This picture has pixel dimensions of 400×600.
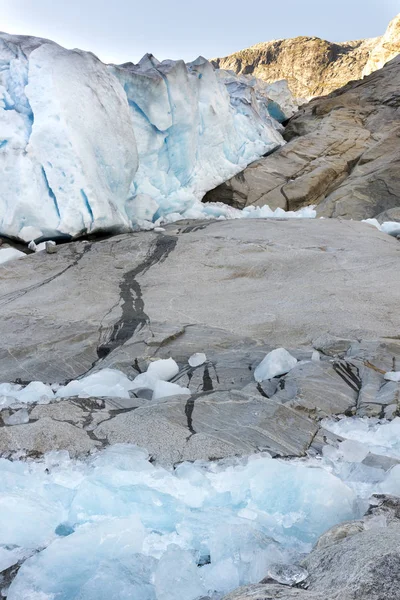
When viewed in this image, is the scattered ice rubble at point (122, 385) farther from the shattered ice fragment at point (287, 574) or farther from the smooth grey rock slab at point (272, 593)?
the smooth grey rock slab at point (272, 593)

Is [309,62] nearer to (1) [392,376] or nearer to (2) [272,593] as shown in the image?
(1) [392,376]

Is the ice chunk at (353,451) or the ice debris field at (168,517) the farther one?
the ice chunk at (353,451)

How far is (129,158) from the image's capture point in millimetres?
7598

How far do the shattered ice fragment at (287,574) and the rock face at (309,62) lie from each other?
28949 millimetres

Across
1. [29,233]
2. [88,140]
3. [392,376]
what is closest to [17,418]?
[392,376]

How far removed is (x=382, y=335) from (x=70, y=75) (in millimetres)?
5522

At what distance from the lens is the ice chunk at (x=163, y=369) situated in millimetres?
3602

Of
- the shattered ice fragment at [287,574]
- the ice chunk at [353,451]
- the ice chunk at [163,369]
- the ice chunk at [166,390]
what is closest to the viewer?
the shattered ice fragment at [287,574]

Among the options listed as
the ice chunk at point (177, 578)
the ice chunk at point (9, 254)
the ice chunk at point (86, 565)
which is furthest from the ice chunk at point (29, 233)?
the ice chunk at point (177, 578)

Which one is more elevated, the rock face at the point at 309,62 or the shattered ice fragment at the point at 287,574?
the rock face at the point at 309,62

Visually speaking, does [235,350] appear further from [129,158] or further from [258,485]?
[129,158]

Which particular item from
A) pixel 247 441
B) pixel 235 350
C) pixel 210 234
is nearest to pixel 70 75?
pixel 210 234

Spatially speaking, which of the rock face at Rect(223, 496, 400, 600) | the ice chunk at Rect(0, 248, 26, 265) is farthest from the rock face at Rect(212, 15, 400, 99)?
the rock face at Rect(223, 496, 400, 600)

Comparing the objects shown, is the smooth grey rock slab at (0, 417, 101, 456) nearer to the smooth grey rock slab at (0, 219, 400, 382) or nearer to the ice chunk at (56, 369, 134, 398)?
the ice chunk at (56, 369, 134, 398)
